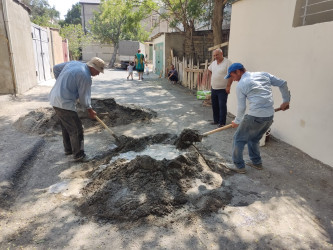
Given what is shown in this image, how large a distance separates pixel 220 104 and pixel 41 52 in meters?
11.4

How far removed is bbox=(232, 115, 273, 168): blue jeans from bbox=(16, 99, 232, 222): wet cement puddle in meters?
0.47

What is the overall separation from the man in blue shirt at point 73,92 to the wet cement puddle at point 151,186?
0.60 meters

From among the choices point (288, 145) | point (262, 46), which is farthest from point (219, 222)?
point (262, 46)

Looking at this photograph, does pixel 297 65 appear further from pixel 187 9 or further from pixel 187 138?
pixel 187 9

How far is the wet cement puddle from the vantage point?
3.00m

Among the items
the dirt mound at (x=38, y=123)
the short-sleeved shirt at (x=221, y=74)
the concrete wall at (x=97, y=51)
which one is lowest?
the dirt mound at (x=38, y=123)

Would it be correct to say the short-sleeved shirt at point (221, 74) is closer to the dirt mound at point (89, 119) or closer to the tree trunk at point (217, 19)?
the dirt mound at point (89, 119)

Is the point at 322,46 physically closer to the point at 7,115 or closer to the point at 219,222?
the point at 219,222

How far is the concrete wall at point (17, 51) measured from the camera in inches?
347

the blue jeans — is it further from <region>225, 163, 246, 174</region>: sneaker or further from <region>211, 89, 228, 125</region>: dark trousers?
<region>211, 89, 228, 125</region>: dark trousers

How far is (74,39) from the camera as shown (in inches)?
1203

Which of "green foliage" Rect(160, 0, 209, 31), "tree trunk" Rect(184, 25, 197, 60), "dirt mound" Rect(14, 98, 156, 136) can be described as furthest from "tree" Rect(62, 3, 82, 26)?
"dirt mound" Rect(14, 98, 156, 136)

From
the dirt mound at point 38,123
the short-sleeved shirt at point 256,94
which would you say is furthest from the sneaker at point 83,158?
the short-sleeved shirt at point 256,94

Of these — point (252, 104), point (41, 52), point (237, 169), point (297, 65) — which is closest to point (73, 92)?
point (252, 104)
